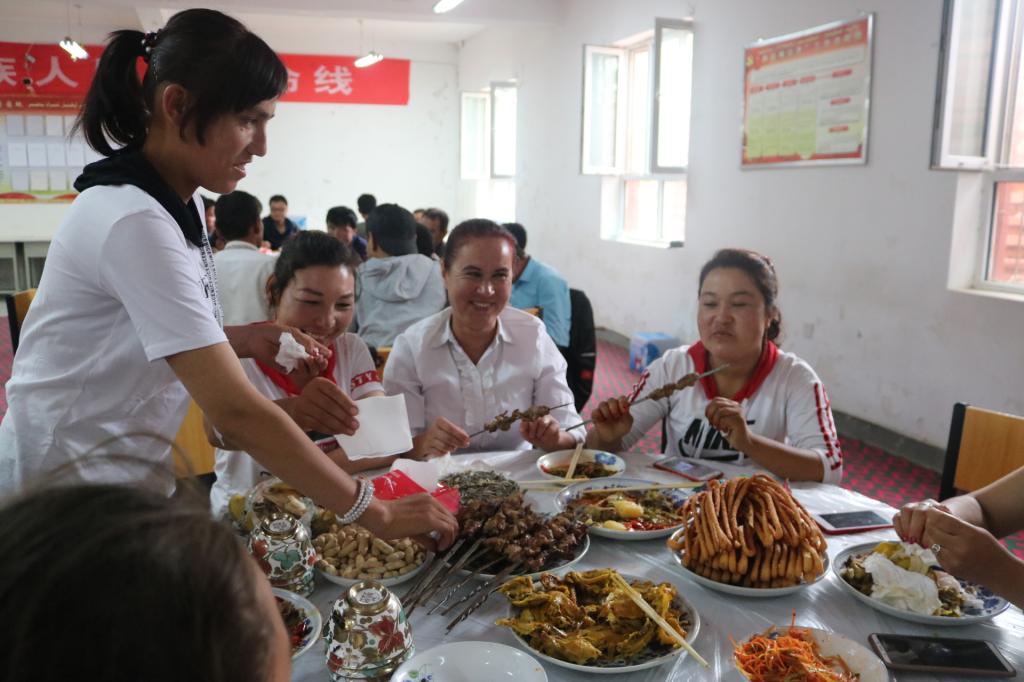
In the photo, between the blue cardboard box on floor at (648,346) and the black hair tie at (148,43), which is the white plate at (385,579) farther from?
the blue cardboard box on floor at (648,346)

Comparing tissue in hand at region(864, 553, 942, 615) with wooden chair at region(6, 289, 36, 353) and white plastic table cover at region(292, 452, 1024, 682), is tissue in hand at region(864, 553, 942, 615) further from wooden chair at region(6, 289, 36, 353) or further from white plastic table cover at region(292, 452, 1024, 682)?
wooden chair at region(6, 289, 36, 353)

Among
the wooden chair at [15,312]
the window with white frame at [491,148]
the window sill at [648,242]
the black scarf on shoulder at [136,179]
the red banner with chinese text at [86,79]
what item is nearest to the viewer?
the black scarf on shoulder at [136,179]

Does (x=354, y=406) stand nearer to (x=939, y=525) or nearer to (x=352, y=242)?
(x=939, y=525)

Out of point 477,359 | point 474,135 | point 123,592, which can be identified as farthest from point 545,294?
point 474,135

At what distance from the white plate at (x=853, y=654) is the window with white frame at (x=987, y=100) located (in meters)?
3.21

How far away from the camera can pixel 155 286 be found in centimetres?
113

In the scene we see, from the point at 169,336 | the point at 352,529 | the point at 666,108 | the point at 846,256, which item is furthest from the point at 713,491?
the point at 666,108

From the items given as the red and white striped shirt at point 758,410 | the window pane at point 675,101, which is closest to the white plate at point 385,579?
the red and white striped shirt at point 758,410

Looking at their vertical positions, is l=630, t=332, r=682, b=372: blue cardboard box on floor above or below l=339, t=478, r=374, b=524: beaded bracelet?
below

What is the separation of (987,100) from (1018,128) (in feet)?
0.73

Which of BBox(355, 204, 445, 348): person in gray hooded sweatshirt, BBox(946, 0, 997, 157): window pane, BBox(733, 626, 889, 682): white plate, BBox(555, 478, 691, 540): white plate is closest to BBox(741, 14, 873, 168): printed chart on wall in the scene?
BBox(946, 0, 997, 157): window pane

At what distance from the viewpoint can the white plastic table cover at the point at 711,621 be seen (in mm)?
1069

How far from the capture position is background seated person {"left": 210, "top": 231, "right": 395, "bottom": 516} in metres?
1.92

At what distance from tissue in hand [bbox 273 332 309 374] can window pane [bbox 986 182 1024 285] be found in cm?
374
